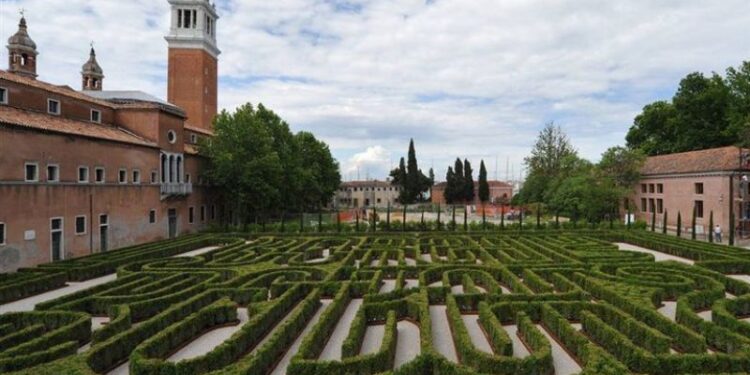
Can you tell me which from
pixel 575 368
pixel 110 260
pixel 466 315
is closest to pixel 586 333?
pixel 575 368

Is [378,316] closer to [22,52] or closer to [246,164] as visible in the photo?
[246,164]

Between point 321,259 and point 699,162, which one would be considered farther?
point 699,162

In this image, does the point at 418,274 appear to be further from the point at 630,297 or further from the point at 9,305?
the point at 9,305

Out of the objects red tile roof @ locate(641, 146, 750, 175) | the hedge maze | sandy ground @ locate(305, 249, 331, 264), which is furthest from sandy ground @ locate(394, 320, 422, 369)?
red tile roof @ locate(641, 146, 750, 175)

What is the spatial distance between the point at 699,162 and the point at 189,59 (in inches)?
2315

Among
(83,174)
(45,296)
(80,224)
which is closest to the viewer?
(45,296)

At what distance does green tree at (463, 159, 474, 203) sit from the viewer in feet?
351

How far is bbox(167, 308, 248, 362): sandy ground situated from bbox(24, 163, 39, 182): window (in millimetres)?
18843

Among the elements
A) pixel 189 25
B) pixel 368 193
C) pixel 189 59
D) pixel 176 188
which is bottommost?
pixel 368 193

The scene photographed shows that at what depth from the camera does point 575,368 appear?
38.0ft

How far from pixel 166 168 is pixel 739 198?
4973cm

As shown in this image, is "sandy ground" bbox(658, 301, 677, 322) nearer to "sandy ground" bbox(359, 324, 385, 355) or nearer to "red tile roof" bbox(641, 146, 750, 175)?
"sandy ground" bbox(359, 324, 385, 355)

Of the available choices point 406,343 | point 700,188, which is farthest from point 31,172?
point 700,188

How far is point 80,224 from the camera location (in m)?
29.9
